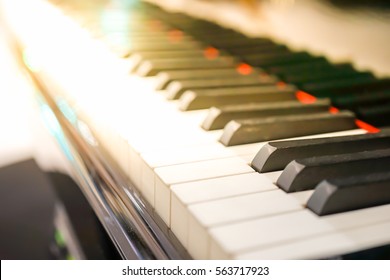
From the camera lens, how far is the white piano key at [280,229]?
2.10ft

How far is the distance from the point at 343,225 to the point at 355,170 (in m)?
0.16

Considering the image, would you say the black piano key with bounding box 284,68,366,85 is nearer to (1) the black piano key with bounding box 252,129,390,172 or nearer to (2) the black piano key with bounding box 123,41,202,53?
(1) the black piano key with bounding box 252,129,390,172

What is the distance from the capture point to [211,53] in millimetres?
1639

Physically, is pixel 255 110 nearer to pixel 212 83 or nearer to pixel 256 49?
pixel 212 83

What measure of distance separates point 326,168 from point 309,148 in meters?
0.10

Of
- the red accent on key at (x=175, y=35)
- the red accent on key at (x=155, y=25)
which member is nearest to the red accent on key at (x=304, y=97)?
the red accent on key at (x=175, y=35)

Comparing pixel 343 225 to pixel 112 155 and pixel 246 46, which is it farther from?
pixel 246 46

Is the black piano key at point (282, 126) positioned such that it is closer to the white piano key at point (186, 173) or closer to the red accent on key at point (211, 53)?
the white piano key at point (186, 173)

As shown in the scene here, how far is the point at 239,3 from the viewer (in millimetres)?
1729

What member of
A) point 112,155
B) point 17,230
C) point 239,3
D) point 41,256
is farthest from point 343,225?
point 17,230

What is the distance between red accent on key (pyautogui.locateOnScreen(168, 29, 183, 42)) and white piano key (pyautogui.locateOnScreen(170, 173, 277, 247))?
3.40 feet

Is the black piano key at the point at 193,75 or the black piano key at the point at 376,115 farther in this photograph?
the black piano key at the point at 193,75

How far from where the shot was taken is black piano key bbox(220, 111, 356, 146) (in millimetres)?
979

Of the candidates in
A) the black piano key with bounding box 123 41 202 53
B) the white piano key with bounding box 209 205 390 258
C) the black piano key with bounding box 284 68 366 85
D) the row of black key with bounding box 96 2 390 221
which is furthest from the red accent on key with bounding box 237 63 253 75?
the white piano key with bounding box 209 205 390 258
